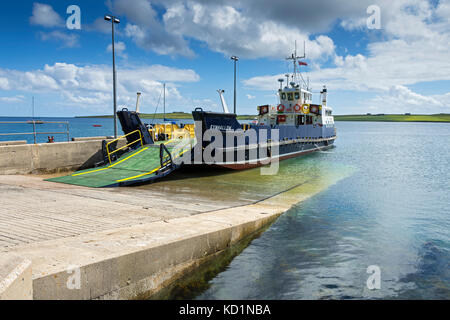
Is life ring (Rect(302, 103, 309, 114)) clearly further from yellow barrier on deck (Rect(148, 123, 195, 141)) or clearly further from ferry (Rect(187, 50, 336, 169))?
yellow barrier on deck (Rect(148, 123, 195, 141))

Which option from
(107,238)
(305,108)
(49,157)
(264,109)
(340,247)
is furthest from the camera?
(264,109)

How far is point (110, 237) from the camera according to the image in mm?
5746

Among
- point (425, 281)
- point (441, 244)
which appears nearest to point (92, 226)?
point (425, 281)

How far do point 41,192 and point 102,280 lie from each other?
658 cm

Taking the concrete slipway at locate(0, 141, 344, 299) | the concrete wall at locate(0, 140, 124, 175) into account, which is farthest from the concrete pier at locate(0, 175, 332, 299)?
the concrete wall at locate(0, 140, 124, 175)

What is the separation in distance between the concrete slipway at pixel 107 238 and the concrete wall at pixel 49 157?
4.19m

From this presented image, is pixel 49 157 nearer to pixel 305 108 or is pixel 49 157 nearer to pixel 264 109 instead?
pixel 264 109

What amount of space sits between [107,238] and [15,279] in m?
2.12

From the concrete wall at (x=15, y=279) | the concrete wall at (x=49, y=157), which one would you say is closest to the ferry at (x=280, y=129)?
the concrete wall at (x=49, y=157)

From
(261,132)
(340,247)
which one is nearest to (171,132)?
(261,132)

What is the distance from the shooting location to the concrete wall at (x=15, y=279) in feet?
11.3
